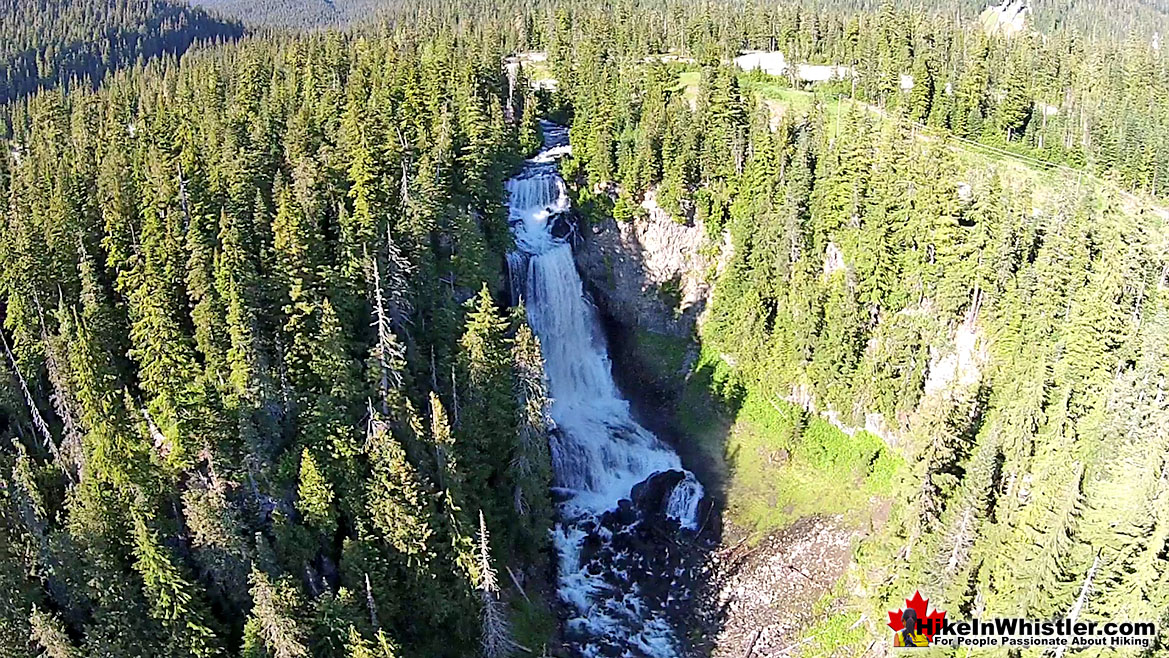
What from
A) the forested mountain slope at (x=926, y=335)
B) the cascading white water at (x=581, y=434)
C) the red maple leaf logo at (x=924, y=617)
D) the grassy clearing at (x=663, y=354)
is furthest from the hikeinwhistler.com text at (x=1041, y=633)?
the grassy clearing at (x=663, y=354)

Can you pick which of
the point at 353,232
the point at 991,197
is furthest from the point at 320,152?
the point at 991,197

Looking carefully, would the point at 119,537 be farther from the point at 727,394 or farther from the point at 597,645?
the point at 727,394

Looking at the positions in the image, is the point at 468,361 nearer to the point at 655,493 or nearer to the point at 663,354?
the point at 655,493

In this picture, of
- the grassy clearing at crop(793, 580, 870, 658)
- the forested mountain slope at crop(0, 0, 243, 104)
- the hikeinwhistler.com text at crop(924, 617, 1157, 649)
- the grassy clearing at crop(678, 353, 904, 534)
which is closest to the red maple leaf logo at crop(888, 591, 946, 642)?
the hikeinwhistler.com text at crop(924, 617, 1157, 649)

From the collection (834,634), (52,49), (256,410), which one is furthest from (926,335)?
(52,49)

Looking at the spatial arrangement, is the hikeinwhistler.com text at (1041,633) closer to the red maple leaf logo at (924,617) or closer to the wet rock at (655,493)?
the red maple leaf logo at (924,617)

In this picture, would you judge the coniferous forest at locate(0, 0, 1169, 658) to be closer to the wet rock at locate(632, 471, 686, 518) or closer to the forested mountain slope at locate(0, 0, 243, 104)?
the wet rock at locate(632, 471, 686, 518)
